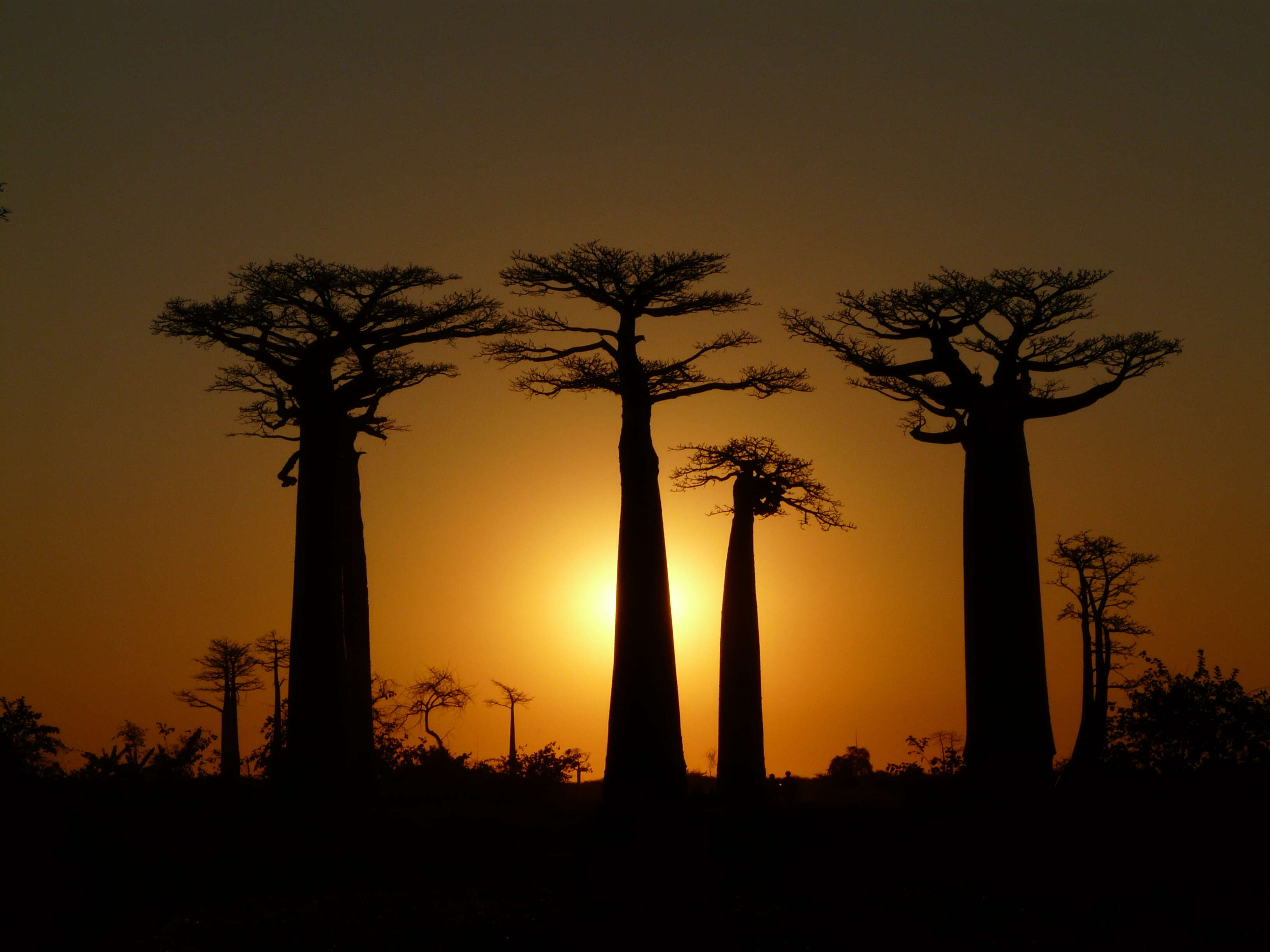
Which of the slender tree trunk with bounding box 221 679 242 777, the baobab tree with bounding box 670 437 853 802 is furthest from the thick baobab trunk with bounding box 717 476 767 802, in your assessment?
the slender tree trunk with bounding box 221 679 242 777

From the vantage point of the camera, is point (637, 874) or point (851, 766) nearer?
point (637, 874)

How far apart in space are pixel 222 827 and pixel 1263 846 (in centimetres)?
1235

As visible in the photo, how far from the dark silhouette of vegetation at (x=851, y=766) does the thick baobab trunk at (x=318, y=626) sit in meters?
17.6

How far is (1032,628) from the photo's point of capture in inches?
767

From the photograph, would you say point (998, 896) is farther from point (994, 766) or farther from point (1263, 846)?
point (994, 766)

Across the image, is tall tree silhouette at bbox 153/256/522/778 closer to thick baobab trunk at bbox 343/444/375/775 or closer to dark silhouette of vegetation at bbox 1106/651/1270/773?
thick baobab trunk at bbox 343/444/375/775

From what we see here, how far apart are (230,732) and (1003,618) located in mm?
23743

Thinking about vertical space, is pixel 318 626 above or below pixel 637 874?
above

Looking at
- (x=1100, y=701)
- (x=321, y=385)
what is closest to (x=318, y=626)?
(x=321, y=385)

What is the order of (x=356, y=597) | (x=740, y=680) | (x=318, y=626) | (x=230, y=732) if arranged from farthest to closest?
(x=230, y=732)
(x=356, y=597)
(x=740, y=680)
(x=318, y=626)

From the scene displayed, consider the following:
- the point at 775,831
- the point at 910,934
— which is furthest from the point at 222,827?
the point at 910,934

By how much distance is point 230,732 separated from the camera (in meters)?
36.3

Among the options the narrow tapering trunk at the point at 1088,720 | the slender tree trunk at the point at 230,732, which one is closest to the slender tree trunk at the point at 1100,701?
the narrow tapering trunk at the point at 1088,720

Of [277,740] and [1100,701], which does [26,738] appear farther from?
[1100,701]
